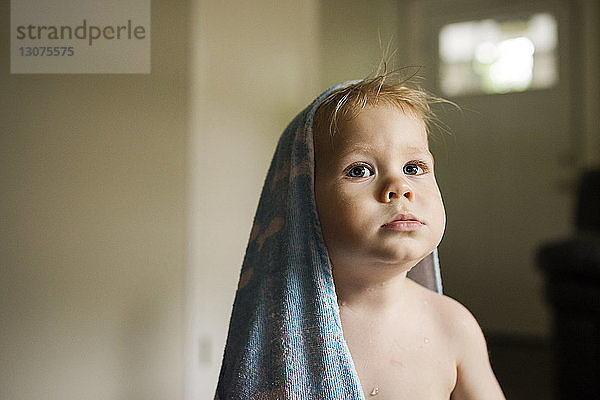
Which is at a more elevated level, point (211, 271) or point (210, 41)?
point (210, 41)

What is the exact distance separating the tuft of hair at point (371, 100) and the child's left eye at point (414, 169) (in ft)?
0.13

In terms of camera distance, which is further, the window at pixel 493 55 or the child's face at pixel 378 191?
the window at pixel 493 55

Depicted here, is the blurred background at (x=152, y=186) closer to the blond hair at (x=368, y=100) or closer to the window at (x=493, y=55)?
the blond hair at (x=368, y=100)

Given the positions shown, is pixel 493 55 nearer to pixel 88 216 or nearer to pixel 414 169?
Answer: pixel 414 169

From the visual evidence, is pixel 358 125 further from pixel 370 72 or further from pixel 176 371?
pixel 176 371

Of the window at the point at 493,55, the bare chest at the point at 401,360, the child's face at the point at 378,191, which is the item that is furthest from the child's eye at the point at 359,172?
the window at the point at 493,55

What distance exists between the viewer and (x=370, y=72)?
0.45 m

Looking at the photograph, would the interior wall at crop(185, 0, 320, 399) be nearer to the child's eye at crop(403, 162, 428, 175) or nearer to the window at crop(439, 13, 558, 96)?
the child's eye at crop(403, 162, 428, 175)

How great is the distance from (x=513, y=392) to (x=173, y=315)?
138cm

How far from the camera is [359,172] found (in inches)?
15.7

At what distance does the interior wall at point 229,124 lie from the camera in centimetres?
40

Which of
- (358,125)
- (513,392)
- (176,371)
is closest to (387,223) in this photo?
(358,125)
